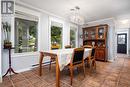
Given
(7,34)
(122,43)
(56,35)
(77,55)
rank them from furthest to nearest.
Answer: (122,43)
(56,35)
(7,34)
(77,55)

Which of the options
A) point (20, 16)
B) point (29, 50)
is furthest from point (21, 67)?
point (20, 16)

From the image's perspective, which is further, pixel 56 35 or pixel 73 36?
pixel 73 36

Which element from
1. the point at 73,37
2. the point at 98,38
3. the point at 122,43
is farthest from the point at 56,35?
the point at 122,43

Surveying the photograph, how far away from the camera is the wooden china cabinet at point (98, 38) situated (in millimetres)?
4664

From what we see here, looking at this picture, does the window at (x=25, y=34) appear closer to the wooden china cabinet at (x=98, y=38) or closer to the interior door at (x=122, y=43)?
the wooden china cabinet at (x=98, y=38)

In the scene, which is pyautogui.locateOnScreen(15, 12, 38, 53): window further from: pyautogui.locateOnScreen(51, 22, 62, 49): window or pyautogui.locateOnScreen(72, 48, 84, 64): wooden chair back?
pyautogui.locateOnScreen(72, 48, 84, 64): wooden chair back

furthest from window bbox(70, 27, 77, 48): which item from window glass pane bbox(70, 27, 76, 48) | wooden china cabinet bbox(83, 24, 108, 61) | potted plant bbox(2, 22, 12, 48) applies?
potted plant bbox(2, 22, 12, 48)

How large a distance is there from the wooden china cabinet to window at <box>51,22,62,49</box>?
1616 mm

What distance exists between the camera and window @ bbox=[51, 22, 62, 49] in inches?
174

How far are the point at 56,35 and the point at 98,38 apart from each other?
2.19 metres

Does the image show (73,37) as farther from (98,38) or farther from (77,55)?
(77,55)

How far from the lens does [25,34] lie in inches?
134

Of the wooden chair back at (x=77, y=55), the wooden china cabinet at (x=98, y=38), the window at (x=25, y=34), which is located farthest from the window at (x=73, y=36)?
the wooden chair back at (x=77, y=55)

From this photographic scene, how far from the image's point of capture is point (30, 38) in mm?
3561
